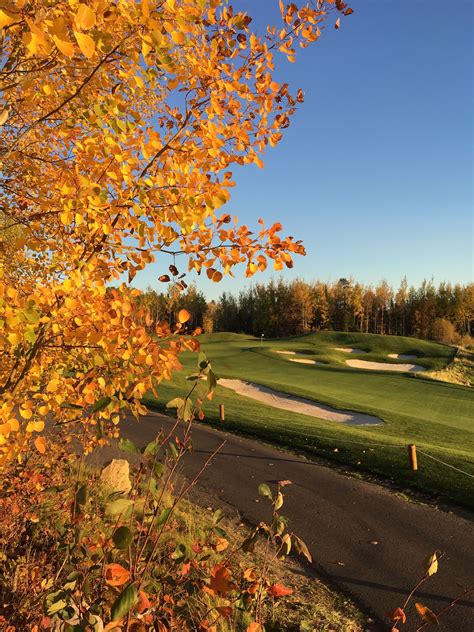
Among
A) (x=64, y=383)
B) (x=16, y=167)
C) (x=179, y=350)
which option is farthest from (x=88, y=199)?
(x=16, y=167)

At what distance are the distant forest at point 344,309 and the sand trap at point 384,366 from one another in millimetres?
35860

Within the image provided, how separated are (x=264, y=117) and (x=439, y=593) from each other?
20.6 feet

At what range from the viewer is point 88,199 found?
2.38 metres

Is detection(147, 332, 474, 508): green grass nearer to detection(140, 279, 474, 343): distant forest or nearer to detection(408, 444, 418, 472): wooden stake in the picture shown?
detection(408, 444, 418, 472): wooden stake

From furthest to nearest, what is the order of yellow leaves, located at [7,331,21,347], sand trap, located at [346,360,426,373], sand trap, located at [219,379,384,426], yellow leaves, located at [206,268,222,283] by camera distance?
sand trap, located at [346,360,426,373] < sand trap, located at [219,379,384,426] < yellow leaves, located at [206,268,222,283] < yellow leaves, located at [7,331,21,347]

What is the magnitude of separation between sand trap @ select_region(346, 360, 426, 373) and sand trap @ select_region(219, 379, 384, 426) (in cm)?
1411

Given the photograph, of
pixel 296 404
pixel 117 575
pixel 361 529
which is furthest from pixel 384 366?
pixel 117 575

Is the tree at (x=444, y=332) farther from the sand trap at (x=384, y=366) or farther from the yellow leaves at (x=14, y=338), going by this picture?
the yellow leaves at (x=14, y=338)

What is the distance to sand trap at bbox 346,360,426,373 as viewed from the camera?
35.1 m

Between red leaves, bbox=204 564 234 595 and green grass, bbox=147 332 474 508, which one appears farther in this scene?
green grass, bbox=147 332 474 508

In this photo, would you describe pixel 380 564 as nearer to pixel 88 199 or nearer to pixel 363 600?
pixel 363 600

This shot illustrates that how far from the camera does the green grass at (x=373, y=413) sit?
1013 centimetres

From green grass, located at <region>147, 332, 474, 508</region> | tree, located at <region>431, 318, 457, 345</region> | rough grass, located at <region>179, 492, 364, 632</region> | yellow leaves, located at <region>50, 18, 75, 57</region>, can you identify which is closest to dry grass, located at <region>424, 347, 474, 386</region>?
green grass, located at <region>147, 332, 474, 508</region>

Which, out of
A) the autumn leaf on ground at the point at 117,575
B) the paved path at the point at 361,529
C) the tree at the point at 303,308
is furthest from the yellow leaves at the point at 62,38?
the tree at the point at 303,308
